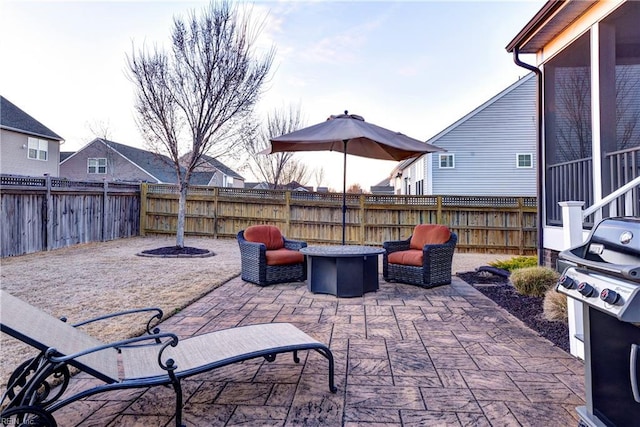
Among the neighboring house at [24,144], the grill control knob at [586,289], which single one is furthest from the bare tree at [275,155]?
the grill control knob at [586,289]

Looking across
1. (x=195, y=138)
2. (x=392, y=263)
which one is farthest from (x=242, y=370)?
(x=195, y=138)

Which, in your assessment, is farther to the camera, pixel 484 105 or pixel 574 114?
pixel 484 105

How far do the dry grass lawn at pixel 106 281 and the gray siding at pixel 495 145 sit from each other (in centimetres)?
503

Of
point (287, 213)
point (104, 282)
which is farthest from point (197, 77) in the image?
point (104, 282)

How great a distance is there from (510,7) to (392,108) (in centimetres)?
631

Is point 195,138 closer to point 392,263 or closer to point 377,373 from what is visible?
point 392,263

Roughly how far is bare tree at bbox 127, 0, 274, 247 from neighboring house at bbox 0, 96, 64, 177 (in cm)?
977

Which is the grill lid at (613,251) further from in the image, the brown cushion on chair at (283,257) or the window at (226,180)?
the window at (226,180)

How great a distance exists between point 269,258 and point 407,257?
6.62 ft

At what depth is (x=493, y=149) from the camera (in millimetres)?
13328

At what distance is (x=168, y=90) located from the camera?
335 inches

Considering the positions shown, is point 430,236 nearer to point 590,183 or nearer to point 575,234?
point 590,183

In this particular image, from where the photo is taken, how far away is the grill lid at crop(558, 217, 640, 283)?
4.48 feet

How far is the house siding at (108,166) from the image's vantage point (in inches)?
856
